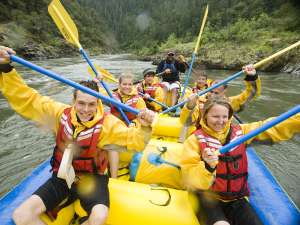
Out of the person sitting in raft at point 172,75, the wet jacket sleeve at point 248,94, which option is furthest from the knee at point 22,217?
the person sitting in raft at point 172,75

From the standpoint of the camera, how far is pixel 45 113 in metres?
1.94

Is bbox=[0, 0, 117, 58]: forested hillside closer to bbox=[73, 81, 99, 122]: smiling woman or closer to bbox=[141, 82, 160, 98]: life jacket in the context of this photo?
bbox=[141, 82, 160, 98]: life jacket

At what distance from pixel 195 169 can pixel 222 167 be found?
0.73 feet

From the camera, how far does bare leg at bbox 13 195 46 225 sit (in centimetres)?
158

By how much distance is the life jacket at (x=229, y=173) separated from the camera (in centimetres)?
176

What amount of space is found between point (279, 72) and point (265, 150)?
9926 mm

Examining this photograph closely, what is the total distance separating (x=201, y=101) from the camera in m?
3.75

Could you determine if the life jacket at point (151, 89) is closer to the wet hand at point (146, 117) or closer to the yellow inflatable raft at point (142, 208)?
the yellow inflatable raft at point (142, 208)

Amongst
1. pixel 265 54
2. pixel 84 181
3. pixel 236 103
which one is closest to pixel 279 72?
pixel 265 54

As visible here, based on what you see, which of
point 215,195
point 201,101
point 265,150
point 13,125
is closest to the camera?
point 215,195

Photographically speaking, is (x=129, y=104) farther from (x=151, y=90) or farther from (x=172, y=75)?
(x=172, y=75)

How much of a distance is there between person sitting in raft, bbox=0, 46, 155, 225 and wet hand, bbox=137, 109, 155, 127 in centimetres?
7

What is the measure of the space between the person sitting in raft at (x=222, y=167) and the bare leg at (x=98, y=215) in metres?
0.52

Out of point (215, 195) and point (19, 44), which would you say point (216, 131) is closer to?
point (215, 195)
